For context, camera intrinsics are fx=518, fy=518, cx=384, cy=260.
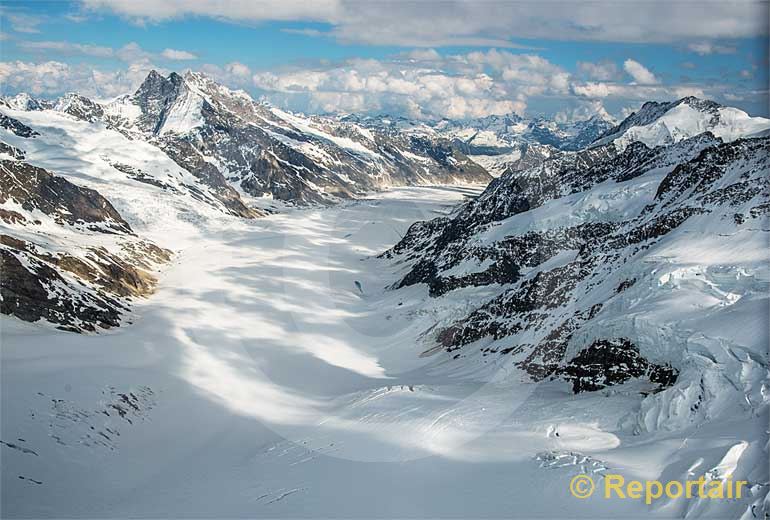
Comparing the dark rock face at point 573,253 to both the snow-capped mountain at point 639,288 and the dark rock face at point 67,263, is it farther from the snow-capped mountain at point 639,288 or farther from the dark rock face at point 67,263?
the dark rock face at point 67,263

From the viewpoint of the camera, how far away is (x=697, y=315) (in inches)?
1480

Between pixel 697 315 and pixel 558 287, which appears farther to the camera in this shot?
pixel 558 287

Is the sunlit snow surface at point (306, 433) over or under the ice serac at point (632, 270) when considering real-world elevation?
under

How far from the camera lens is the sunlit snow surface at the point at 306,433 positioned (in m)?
28.6

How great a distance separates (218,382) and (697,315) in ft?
166

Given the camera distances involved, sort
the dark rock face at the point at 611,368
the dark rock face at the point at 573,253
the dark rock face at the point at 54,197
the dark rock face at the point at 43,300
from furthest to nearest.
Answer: the dark rock face at the point at 54,197
the dark rock face at the point at 43,300
the dark rock face at the point at 573,253
the dark rock face at the point at 611,368

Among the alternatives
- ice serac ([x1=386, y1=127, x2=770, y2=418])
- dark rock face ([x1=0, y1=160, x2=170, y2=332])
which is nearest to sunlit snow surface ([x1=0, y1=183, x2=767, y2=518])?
ice serac ([x1=386, y1=127, x2=770, y2=418])

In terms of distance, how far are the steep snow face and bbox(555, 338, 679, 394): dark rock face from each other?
5922 inches

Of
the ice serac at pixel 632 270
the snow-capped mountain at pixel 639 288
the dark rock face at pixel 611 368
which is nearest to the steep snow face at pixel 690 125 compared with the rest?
the ice serac at pixel 632 270

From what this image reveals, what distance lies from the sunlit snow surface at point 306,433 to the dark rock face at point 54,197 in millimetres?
73853

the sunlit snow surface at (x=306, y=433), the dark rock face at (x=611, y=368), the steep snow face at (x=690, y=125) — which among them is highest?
the steep snow face at (x=690, y=125)

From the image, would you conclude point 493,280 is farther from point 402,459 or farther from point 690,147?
point 402,459

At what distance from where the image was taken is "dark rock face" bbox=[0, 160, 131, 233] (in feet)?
429

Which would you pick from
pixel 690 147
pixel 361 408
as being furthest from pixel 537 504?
pixel 690 147
